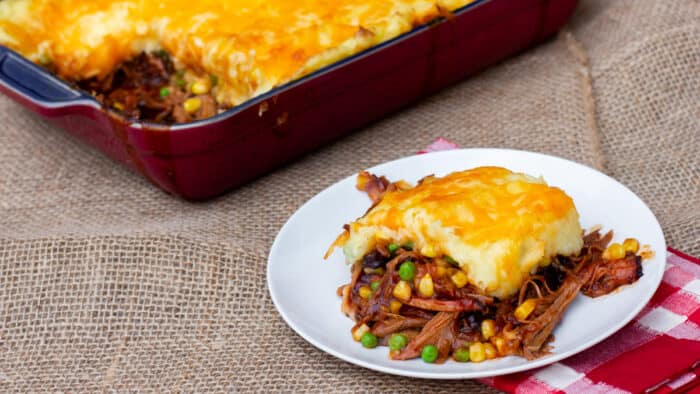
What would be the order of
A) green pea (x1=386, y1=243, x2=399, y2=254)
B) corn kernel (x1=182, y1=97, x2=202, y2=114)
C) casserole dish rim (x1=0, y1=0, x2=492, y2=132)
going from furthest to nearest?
corn kernel (x1=182, y1=97, x2=202, y2=114)
casserole dish rim (x1=0, y1=0, x2=492, y2=132)
green pea (x1=386, y1=243, x2=399, y2=254)

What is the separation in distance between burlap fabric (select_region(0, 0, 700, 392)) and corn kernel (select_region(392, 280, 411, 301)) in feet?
0.80

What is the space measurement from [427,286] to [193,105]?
163 centimetres

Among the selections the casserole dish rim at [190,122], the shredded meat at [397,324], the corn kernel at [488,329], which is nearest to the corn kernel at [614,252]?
the corn kernel at [488,329]

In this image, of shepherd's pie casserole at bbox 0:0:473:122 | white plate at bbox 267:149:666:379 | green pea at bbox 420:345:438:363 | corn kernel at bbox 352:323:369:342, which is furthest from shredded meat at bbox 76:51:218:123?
green pea at bbox 420:345:438:363

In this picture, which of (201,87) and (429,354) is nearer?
(429,354)

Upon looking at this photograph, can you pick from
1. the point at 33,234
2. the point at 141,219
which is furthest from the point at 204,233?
the point at 33,234

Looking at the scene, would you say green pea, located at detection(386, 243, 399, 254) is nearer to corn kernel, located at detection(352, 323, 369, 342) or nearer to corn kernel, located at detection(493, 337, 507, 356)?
corn kernel, located at detection(352, 323, 369, 342)

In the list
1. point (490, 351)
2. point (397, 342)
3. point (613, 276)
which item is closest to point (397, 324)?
point (397, 342)

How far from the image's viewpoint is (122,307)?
2.84 meters

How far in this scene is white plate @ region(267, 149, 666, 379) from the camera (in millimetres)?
2289

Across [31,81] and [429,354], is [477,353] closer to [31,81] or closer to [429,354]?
[429,354]

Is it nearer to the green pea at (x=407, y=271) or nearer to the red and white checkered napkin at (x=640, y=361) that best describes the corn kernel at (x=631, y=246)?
the red and white checkered napkin at (x=640, y=361)

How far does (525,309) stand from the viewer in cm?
233

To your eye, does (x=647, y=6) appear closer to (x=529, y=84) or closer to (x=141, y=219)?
(x=529, y=84)
